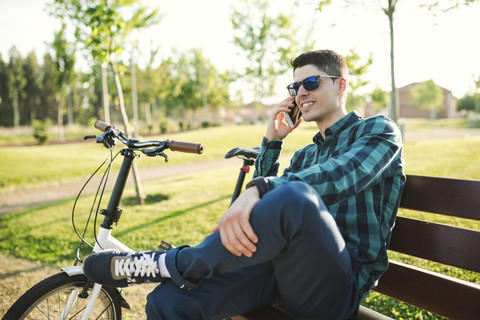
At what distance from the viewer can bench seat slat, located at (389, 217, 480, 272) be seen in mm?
1716

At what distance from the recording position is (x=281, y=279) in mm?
1487

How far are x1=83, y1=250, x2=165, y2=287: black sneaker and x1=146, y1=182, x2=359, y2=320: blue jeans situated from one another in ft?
0.29

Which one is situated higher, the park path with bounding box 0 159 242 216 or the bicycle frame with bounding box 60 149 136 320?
the bicycle frame with bounding box 60 149 136 320

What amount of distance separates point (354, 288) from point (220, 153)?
15878mm

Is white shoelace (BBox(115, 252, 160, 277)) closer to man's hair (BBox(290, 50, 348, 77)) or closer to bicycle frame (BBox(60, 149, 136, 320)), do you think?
bicycle frame (BBox(60, 149, 136, 320))

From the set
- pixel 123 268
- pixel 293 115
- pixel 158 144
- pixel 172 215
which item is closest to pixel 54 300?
pixel 123 268

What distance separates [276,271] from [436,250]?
0.98 m

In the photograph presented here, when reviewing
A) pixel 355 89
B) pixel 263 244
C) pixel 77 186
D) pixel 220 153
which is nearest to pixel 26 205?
pixel 77 186

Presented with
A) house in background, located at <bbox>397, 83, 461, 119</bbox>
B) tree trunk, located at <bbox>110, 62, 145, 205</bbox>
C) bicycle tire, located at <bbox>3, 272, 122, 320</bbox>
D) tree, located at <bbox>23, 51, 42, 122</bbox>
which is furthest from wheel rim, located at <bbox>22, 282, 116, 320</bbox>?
house in background, located at <bbox>397, 83, 461, 119</bbox>

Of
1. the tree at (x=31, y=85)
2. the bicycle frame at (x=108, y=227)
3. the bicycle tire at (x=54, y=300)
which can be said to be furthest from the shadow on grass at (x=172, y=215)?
the tree at (x=31, y=85)

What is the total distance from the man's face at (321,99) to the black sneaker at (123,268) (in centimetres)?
125

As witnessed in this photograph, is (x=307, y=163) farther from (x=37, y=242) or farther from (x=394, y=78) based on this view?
(x=394, y=78)

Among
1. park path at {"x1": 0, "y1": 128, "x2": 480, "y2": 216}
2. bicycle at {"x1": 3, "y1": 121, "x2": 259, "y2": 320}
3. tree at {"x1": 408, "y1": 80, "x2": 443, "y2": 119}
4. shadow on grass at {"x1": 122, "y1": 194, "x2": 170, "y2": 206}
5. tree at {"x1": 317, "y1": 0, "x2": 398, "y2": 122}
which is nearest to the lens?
bicycle at {"x1": 3, "y1": 121, "x2": 259, "y2": 320}

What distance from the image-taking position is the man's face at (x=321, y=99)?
2121 mm
